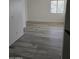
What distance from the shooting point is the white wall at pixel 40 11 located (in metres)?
11.6

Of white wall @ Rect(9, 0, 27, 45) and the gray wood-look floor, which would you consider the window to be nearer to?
the gray wood-look floor

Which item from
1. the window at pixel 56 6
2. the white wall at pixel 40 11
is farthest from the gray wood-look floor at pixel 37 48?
the window at pixel 56 6

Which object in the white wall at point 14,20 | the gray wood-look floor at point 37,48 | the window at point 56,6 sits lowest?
the gray wood-look floor at point 37,48

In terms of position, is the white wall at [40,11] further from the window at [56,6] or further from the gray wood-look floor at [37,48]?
the gray wood-look floor at [37,48]

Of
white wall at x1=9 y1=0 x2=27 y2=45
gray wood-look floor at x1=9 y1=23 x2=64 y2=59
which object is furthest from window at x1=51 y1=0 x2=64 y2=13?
white wall at x1=9 y1=0 x2=27 y2=45

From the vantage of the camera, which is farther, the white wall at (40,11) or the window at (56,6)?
the window at (56,6)

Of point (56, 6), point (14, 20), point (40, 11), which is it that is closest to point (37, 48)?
point (14, 20)

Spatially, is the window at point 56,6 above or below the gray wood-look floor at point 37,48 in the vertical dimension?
above

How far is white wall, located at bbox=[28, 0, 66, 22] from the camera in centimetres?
1159

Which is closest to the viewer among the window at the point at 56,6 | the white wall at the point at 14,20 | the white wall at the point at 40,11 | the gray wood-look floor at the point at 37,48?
the gray wood-look floor at the point at 37,48

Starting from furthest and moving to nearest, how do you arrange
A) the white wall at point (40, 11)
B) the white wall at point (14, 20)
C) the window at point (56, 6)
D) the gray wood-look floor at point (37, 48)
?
1. the window at point (56, 6)
2. the white wall at point (40, 11)
3. the white wall at point (14, 20)
4. the gray wood-look floor at point (37, 48)

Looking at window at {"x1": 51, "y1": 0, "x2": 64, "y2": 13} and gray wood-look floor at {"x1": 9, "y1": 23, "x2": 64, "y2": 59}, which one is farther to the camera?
window at {"x1": 51, "y1": 0, "x2": 64, "y2": 13}
